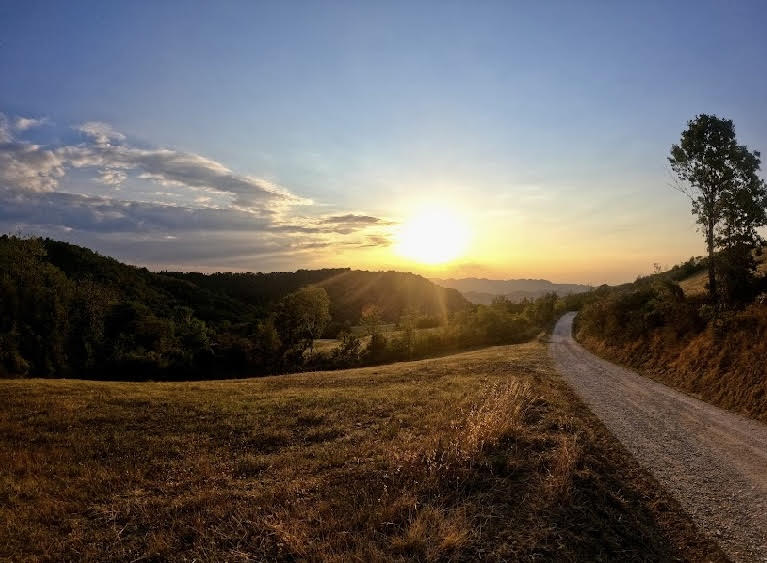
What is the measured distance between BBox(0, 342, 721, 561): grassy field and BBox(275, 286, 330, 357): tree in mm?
54437

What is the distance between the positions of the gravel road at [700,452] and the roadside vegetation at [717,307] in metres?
2.23

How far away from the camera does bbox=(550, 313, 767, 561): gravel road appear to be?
948 centimetres

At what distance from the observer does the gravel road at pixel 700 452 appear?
9484 mm

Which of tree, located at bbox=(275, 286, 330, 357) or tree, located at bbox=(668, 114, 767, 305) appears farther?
tree, located at bbox=(275, 286, 330, 357)

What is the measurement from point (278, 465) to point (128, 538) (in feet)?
15.4

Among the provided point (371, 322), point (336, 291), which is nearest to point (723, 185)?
point (371, 322)

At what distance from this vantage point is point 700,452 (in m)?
13.7

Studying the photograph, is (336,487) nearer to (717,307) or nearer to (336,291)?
(717,307)

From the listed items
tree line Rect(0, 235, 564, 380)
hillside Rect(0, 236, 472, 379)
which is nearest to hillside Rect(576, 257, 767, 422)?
tree line Rect(0, 235, 564, 380)

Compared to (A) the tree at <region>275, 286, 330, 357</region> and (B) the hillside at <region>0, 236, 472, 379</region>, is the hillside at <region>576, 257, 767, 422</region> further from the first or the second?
(A) the tree at <region>275, 286, 330, 357</region>

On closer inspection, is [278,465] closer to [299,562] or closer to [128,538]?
[128,538]

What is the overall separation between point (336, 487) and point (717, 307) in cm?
2805

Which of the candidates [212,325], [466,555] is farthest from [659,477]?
[212,325]

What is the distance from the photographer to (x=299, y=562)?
7.24 metres
